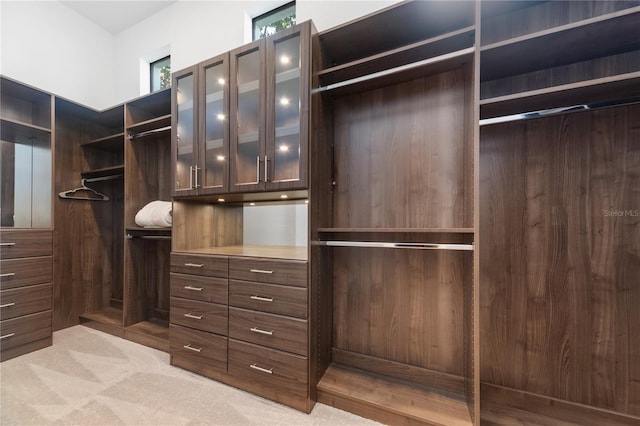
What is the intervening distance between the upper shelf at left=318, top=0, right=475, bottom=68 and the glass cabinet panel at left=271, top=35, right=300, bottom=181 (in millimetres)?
246

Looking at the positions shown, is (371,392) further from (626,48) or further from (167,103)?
(167,103)

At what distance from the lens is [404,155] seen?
1735 millimetres

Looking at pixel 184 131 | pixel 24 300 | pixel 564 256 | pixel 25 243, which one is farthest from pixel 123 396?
pixel 564 256

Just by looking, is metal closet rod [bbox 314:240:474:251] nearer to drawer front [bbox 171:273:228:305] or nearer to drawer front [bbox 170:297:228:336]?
drawer front [bbox 171:273:228:305]

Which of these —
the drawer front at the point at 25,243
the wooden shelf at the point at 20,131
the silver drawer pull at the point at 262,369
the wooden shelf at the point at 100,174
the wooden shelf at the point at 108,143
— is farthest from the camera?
the wooden shelf at the point at 100,174

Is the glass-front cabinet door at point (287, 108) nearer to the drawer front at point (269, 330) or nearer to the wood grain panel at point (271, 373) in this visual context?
the drawer front at point (269, 330)

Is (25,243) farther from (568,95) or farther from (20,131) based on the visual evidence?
(568,95)

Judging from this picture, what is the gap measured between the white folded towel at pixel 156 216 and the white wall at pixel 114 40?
156 cm

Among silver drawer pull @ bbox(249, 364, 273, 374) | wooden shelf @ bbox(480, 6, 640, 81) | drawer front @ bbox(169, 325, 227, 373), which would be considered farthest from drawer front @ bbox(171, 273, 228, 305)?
wooden shelf @ bbox(480, 6, 640, 81)

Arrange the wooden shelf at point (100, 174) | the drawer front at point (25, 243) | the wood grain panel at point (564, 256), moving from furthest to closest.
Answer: the wooden shelf at point (100, 174), the drawer front at point (25, 243), the wood grain panel at point (564, 256)

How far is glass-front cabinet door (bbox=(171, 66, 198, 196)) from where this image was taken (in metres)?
1.97

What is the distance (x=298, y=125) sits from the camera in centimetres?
159

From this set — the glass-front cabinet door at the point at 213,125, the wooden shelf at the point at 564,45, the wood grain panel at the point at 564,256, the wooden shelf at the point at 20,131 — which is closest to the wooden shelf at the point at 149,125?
the glass-front cabinet door at the point at 213,125

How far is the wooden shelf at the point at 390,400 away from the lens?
139 cm
